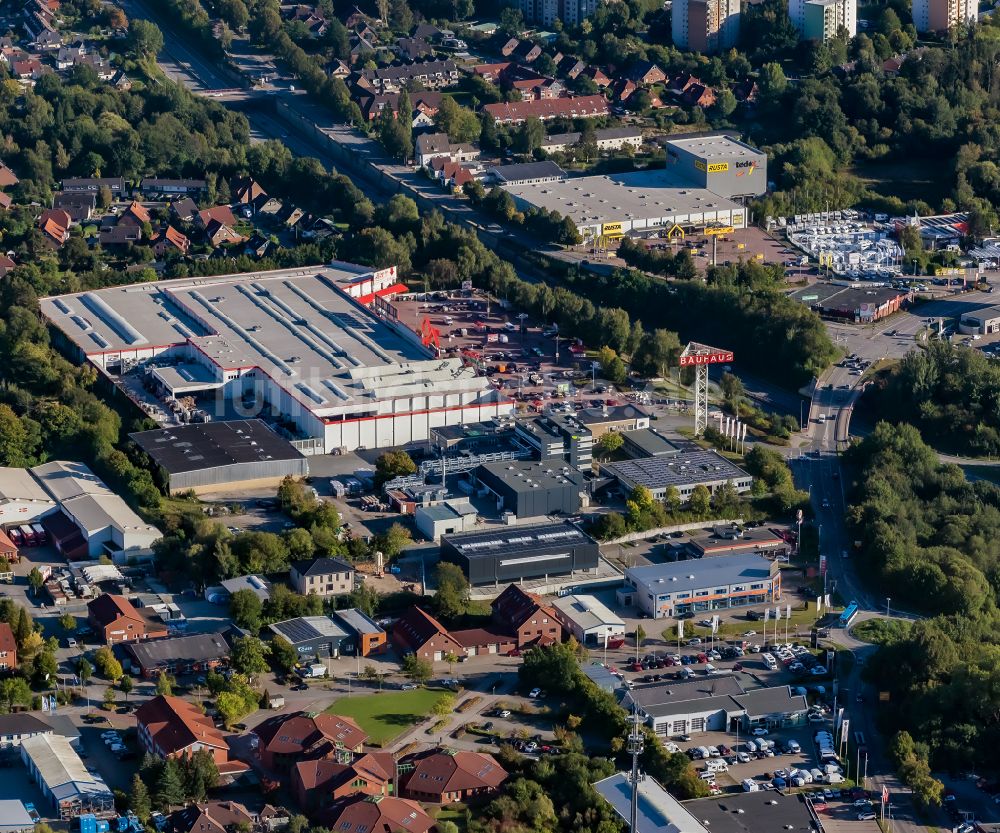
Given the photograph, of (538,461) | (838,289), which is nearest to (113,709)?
(538,461)

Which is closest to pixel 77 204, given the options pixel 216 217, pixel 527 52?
pixel 216 217

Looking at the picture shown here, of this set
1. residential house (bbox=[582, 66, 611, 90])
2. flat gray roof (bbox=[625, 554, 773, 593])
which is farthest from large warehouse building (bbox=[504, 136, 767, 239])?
flat gray roof (bbox=[625, 554, 773, 593])

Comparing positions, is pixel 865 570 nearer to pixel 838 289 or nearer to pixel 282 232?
pixel 838 289

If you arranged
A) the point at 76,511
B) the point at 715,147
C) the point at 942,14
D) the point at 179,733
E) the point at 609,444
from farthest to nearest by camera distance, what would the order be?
the point at 942,14 < the point at 715,147 < the point at 609,444 < the point at 76,511 < the point at 179,733

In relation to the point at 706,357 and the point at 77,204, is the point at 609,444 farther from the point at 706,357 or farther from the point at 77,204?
the point at 77,204

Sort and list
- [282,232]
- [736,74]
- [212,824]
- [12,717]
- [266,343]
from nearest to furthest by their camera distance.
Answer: [212,824]
[12,717]
[266,343]
[282,232]
[736,74]

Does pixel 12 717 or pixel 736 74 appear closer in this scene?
pixel 12 717

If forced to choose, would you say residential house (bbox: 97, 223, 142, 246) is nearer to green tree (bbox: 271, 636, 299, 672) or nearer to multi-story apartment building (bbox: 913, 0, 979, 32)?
green tree (bbox: 271, 636, 299, 672)
